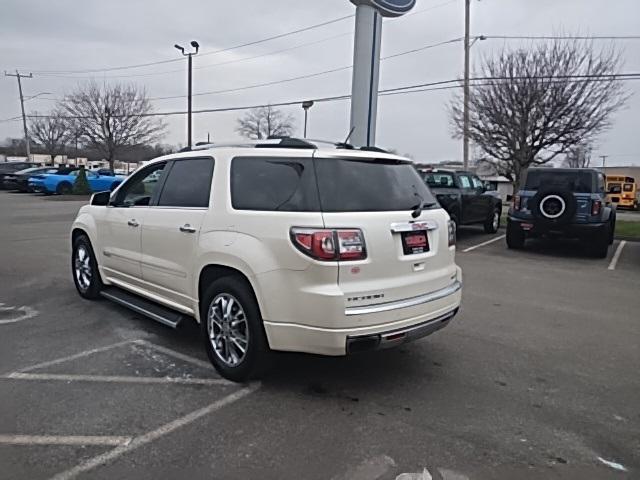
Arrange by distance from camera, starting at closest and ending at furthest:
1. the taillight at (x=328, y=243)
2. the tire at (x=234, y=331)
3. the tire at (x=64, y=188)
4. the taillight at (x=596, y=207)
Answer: the taillight at (x=328, y=243), the tire at (x=234, y=331), the taillight at (x=596, y=207), the tire at (x=64, y=188)

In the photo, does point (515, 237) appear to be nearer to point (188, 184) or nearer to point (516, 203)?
point (516, 203)

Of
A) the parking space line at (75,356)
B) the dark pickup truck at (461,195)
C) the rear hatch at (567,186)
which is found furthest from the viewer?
the dark pickup truck at (461,195)

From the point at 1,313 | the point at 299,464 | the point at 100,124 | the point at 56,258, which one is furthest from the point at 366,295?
the point at 100,124

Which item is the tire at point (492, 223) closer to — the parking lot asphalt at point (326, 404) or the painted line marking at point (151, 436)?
the parking lot asphalt at point (326, 404)

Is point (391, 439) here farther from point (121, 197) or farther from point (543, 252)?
point (543, 252)

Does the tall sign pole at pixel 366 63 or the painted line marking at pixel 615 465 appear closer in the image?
the painted line marking at pixel 615 465

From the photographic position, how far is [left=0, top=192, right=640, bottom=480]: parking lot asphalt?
2754 mm

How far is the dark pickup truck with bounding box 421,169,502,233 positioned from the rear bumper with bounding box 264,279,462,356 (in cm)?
783

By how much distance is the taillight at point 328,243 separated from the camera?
10.5ft

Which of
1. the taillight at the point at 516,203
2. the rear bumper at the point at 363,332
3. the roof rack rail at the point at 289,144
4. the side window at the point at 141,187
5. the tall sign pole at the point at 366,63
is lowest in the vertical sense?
the rear bumper at the point at 363,332

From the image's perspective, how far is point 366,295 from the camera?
3285 millimetres

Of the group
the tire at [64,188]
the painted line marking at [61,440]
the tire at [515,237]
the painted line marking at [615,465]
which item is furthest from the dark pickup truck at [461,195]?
the tire at [64,188]

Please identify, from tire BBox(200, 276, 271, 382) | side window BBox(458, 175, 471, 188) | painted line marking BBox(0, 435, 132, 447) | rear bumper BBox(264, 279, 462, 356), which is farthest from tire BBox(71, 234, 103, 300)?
side window BBox(458, 175, 471, 188)

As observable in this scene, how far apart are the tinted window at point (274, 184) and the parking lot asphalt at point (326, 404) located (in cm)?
135
